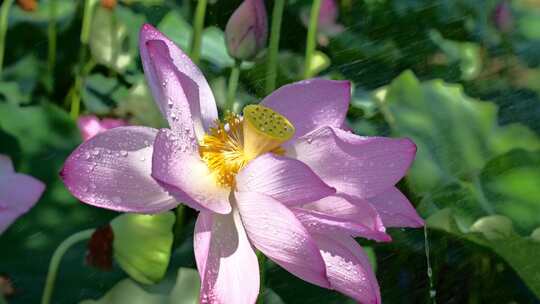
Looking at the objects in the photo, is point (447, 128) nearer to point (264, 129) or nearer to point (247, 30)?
point (247, 30)

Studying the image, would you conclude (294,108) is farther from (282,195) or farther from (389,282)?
(389,282)

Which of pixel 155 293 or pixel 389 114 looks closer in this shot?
pixel 155 293

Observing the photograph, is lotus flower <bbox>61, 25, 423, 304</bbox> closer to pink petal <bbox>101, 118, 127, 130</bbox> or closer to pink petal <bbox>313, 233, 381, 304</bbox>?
pink petal <bbox>313, 233, 381, 304</bbox>

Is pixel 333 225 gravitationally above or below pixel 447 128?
above

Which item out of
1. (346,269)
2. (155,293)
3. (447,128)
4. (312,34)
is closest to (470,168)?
(447,128)

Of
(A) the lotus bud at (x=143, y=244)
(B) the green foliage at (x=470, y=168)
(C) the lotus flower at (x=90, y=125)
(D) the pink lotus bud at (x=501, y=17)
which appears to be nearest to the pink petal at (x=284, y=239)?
(A) the lotus bud at (x=143, y=244)

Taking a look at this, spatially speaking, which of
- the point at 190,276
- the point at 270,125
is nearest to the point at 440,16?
the point at 190,276

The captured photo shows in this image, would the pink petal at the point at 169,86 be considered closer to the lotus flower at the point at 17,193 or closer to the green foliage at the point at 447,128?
the lotus flower at the point at 17,193

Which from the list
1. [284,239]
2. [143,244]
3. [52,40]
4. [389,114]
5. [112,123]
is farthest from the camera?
[52,40]
